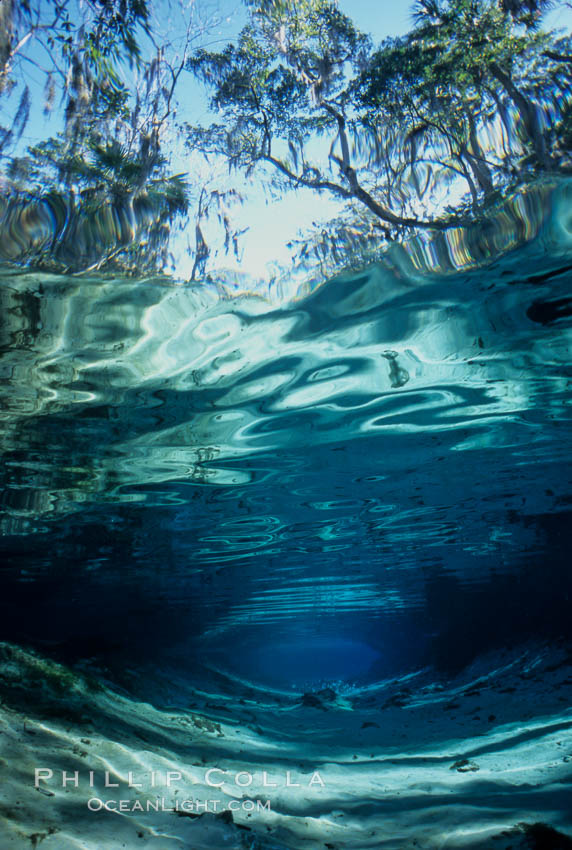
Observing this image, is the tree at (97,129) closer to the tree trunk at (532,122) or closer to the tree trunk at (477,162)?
the tree trunk at (477,162)

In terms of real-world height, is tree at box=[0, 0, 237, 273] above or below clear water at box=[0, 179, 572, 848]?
above

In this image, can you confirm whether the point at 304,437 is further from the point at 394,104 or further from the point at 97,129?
the point at 97,129

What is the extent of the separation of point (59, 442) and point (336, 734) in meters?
10.5

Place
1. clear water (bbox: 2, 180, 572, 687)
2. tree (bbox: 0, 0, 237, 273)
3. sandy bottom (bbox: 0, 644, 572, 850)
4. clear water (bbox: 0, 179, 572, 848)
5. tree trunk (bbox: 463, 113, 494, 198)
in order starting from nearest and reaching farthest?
sandy bottom (bbox: 0, 644, 572, 850), tree (bbox: 0, 0, 237, 273), tree trunk (bbox: 463, 113, 494, 198), clear water (bbox: 0, 179, 572, 848), clear water (bbox: 2, 180, 572, 687)

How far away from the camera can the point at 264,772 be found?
7371mm

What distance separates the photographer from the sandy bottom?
175 inches

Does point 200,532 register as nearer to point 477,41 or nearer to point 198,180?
point 198,180

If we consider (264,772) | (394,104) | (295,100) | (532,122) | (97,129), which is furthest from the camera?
(264,772)

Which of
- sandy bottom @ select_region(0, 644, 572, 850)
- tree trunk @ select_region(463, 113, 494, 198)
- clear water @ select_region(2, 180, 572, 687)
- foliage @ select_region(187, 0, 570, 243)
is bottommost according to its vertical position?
sandy bottom @ select_region(0, 644, 572, 850)

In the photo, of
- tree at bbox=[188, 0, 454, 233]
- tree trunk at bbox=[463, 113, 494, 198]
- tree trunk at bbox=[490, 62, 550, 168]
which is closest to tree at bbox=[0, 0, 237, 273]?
tree at bbox=[188, 0, 454, 233]

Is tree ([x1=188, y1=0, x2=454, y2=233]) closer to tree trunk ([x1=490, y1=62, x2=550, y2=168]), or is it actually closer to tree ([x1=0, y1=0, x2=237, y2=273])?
tree ([x1=0, y1=0, x2=237, y2=273])

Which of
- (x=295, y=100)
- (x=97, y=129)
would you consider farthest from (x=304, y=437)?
(x=97, y=129)

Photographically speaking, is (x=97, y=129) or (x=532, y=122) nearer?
(x=97, y=129)

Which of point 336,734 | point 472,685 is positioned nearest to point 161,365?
Result: point 336,734
